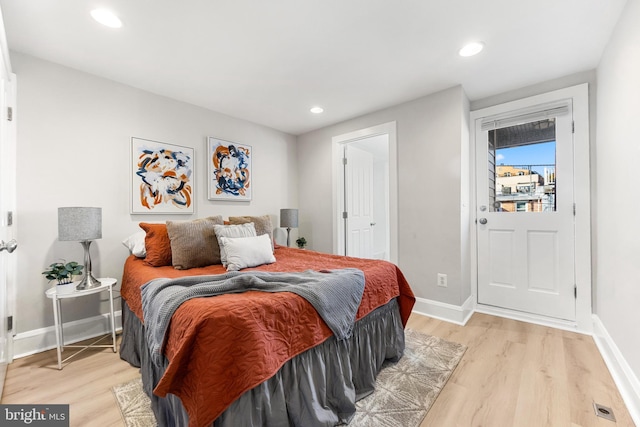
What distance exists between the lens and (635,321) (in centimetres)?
153

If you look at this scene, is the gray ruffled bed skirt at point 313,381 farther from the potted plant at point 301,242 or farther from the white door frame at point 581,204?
the potted plant at point 301,242

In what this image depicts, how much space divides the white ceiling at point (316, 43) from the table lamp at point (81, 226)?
121 cm

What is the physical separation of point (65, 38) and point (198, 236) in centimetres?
165

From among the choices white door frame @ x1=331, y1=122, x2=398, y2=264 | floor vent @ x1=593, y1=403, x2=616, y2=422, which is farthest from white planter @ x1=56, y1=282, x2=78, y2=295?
floor vent @ x1=593, y1=403, x2=616, y2=422

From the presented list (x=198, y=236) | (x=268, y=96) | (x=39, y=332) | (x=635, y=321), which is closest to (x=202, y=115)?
(x=268, y=96)

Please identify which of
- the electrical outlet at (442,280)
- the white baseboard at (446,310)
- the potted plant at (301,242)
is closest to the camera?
the white baseboard at (446,310)

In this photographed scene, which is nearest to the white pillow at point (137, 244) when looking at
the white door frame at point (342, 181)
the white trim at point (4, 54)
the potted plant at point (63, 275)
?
the potted plant at point (63, 275)

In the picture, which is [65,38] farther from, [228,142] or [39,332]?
Result: [39,332]

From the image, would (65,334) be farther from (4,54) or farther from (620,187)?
(620,187)

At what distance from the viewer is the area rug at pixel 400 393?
1.43 metres

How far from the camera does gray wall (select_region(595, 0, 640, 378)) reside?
5.09ft

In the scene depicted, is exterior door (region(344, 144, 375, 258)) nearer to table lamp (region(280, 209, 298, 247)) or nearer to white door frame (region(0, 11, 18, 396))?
table lamp (region(280, 209, 298, 247))

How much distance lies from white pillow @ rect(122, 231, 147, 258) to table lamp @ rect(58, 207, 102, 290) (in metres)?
0.33

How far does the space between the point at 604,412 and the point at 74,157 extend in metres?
3.97
